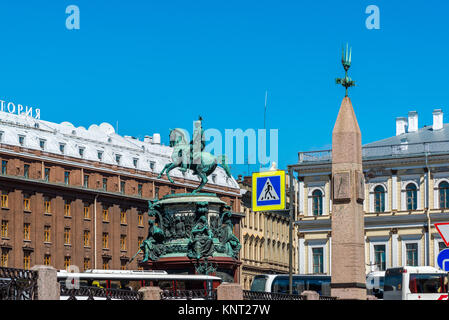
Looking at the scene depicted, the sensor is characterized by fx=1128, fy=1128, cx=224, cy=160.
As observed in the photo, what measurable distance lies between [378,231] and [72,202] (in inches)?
1207

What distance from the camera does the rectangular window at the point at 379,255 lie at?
3415 inches

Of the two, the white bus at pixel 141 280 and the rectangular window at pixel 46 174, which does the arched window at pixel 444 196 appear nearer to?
the rectangular window at pixel 46 174

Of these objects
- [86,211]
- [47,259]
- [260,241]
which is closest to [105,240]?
[86,211]

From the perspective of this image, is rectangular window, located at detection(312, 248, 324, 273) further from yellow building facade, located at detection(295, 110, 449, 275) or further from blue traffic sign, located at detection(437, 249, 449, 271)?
blue traffic sign, located at detection(437, 249, 449, 271)

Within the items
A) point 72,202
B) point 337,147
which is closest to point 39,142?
point 72,202

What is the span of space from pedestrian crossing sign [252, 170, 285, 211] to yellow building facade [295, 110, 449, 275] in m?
45.6

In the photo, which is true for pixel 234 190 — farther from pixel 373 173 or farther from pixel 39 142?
pixel 373 173

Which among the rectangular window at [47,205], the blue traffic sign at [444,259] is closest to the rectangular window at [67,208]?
the rectangular window at [47,205]

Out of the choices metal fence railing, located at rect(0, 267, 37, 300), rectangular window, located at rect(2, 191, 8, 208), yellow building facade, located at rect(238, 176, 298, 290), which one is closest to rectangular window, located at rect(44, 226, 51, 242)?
rectangular window, located at rect(2, 191, 8, 208)

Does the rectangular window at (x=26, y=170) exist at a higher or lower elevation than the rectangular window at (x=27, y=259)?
higher

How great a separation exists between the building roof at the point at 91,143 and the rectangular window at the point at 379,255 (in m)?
17.1

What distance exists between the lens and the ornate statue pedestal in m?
50.9
